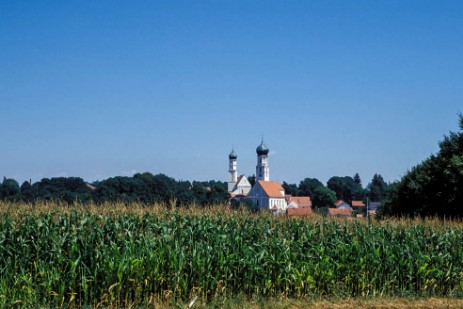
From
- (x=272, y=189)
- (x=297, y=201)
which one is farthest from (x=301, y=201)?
(x=272, y=189)

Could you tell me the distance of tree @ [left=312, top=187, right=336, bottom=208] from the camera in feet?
578

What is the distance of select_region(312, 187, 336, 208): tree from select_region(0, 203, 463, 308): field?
157 m

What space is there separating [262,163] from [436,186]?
508 feet

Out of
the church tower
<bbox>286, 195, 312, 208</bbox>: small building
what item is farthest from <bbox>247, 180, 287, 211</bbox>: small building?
the church tower

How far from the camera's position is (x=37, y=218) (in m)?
16.3

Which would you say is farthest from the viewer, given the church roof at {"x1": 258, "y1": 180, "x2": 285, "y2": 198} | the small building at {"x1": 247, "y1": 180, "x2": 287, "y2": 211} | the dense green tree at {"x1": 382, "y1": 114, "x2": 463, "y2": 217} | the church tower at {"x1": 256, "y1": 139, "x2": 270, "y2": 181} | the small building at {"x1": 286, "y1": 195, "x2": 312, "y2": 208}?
the church tower at {"x1": 256, "y1": 139, "x2": 270, "y2": 181}

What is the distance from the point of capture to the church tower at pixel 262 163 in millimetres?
195375

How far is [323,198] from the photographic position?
580 ft

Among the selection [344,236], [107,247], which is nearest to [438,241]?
[344,236]

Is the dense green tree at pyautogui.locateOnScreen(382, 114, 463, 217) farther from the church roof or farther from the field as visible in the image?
the church roof

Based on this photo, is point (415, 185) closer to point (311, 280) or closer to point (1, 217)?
point (311, 280)

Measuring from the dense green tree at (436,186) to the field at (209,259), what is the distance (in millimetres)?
19174

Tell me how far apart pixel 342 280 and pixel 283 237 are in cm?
214

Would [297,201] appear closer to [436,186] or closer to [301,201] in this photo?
[301,201]
